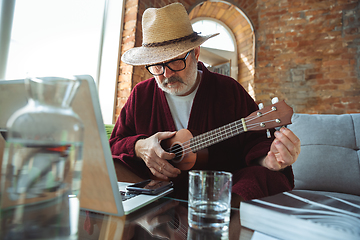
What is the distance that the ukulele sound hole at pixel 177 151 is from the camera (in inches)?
42.6

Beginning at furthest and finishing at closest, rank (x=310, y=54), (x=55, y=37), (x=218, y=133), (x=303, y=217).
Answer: (x=310, y=54) → (x=55, y=37) → (x=218, y=133) → (x=303, y=217)

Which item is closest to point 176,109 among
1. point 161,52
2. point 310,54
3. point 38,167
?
point 161,52

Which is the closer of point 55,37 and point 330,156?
point 330,156

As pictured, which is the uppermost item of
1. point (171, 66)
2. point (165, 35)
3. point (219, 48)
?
point (219, 48)

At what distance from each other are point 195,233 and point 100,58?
240 cm

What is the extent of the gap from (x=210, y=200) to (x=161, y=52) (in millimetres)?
891

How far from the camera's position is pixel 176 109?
1.40 meters

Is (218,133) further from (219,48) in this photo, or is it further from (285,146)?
(219,48)

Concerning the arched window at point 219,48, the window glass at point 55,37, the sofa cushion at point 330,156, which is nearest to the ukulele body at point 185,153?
the sofa cushion at point 330,156

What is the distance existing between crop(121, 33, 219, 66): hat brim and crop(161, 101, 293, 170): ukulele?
0.37m

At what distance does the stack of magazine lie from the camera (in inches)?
12.5

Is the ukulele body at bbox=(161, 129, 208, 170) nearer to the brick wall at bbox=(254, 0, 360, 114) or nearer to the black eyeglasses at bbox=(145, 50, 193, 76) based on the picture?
the black eyeglasses at bbox=(145, 50, 193, 76)

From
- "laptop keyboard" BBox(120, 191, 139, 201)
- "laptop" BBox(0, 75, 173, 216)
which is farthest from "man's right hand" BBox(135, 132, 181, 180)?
"laptop" BBox(0, 75, 173, 216)

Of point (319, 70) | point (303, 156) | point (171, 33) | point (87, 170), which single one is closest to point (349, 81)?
point (319, 70)
